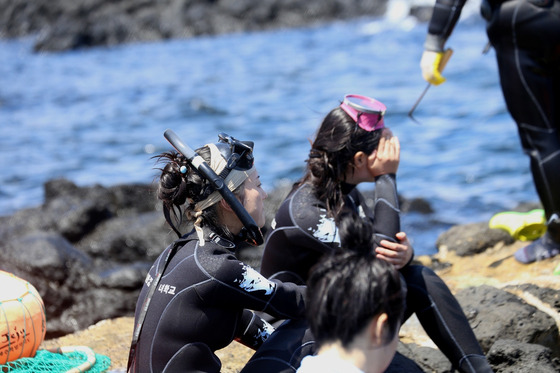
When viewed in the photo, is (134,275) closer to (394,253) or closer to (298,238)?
(298,238)

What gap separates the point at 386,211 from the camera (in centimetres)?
327

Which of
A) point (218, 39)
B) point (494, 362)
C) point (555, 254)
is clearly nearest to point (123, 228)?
point (555, 254)

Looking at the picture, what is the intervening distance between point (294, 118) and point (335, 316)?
14.2 metres

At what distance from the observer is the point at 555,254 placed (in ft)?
15.0

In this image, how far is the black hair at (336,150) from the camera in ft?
10.9

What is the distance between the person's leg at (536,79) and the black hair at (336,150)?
144 centimetres

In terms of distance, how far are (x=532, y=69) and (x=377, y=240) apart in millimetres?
1830

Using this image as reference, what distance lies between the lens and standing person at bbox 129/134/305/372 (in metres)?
2.58

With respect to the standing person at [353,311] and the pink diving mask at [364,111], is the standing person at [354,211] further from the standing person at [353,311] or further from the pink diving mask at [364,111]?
the standing person at [353,311]

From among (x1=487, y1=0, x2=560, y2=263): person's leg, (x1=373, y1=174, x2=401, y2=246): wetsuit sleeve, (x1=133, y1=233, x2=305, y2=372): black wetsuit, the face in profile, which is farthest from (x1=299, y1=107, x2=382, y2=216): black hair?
(x1=487, y1=0, x2=560, y2=263): person's leg

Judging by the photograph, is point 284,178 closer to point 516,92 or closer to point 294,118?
point 294,118

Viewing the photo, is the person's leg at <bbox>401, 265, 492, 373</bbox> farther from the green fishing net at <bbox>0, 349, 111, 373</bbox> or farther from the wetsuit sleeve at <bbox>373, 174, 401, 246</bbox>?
the green fishing net at <bbox>0, 349, 111, 373</bbox>

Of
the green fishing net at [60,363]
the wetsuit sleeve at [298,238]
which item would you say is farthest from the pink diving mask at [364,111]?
the green fishing net at [60,363]

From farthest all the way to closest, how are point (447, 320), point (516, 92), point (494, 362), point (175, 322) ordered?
point (516, 92)
point (494, 362)
point (447, 320)
point (175, 322)
